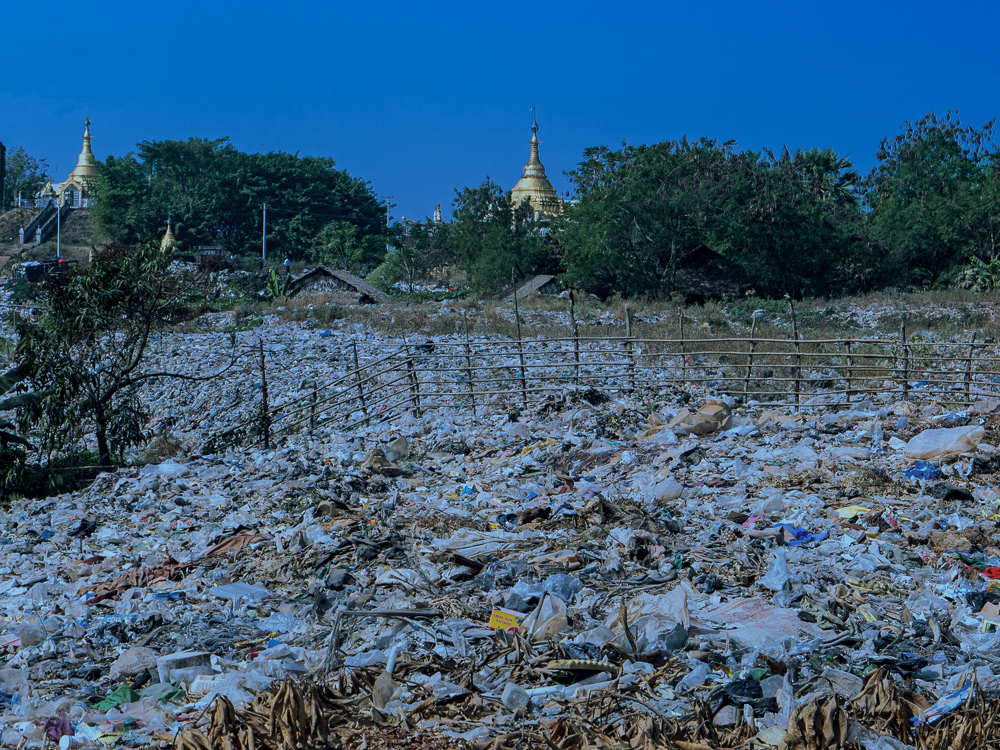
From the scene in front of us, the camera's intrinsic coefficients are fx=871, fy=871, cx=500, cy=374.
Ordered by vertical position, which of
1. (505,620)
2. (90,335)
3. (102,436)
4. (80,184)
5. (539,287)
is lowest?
(505,620)

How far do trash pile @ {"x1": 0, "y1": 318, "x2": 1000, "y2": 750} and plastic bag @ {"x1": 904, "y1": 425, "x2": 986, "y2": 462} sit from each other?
0.02 m

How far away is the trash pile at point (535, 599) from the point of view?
3346 mm

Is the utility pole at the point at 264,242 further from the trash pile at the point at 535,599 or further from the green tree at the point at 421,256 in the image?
the trash pile at the point at 535,599

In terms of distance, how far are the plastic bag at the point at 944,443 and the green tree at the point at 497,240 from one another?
70.3 ft

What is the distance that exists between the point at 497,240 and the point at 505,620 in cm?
2544

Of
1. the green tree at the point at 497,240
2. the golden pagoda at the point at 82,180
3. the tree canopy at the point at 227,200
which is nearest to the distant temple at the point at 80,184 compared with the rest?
the golden pagoda at the point at 82,180

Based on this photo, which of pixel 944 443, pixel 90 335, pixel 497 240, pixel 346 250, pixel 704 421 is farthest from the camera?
pixel 346 250

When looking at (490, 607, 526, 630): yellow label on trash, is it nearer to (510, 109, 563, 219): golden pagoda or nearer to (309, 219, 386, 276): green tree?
(309, 219, 386, 276): green tree

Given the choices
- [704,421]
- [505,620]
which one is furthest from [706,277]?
[505,620]

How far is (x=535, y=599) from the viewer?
4.57 metres

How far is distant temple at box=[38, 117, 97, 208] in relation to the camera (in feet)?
166

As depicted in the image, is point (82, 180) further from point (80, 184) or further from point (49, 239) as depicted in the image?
point (49, 239)

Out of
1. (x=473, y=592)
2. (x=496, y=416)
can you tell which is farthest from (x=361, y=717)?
(x=496, y=416)

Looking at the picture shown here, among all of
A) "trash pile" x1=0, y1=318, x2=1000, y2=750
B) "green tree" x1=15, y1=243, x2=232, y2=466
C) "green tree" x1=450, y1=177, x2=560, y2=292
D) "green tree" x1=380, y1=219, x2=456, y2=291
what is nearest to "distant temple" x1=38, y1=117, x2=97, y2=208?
"green tree" x1=380, y1=219, x2=456, y2=291
